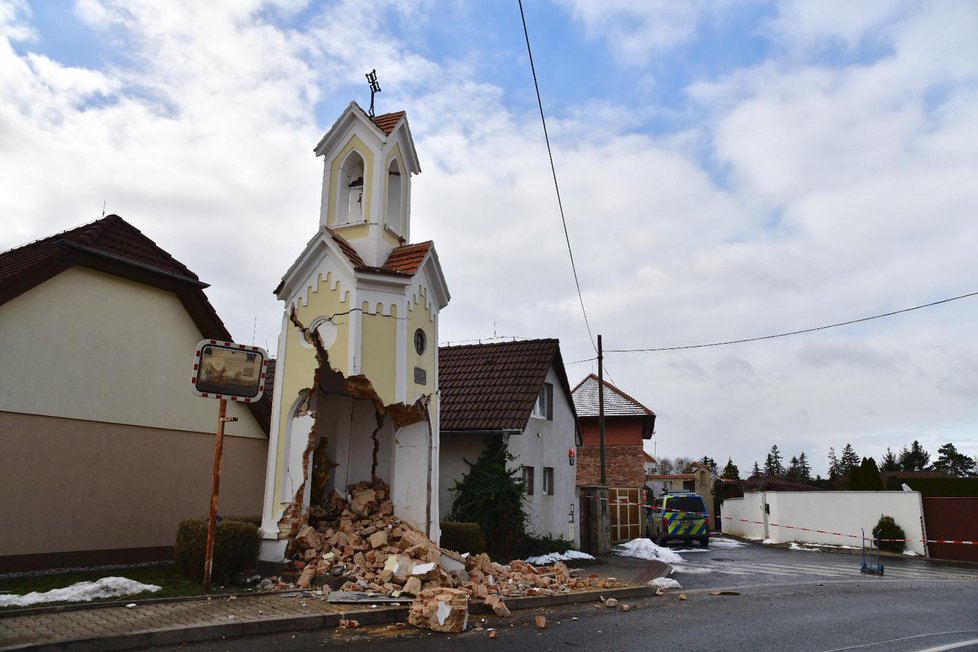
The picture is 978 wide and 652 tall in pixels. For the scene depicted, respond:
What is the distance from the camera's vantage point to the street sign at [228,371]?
32.7ft

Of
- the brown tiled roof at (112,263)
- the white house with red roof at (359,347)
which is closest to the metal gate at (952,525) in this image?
the white house with red roof at (359,347)

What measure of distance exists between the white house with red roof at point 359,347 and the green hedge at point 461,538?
137 cm

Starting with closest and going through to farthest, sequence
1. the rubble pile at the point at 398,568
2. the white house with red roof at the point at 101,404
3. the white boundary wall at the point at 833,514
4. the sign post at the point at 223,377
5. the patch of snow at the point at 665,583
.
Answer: the rubble pile at the point at 398,568
the sign post at the point at 223,377
the white house with red roof at the point at 101,404
the patch of snow at the point at 665,583
the white boundary wall at the point at 833,514

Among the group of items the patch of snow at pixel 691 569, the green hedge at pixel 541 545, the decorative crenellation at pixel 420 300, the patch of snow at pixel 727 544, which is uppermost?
the decorative crenellation at pixel 420 300

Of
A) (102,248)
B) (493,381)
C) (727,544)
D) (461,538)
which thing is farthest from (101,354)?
(727,544)

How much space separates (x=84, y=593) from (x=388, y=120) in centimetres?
960

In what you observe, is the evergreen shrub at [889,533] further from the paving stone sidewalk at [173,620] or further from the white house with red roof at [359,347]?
the paving stone sidewalk at [173,620]

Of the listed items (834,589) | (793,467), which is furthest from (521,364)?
(793,467)

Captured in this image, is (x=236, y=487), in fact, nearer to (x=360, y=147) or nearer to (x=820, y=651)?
(x=360, y=147)

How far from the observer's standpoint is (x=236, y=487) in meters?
15.0

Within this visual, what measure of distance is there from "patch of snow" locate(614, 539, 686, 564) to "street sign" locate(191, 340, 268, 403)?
14051 millimetres

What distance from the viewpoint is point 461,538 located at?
1364cm

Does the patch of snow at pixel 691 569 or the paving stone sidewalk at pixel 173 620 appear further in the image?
the patch of snow at pixel 691 569

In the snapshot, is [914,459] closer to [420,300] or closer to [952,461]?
[952,461]
